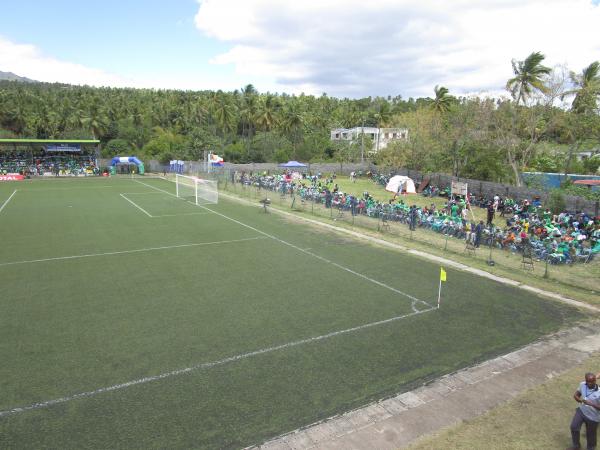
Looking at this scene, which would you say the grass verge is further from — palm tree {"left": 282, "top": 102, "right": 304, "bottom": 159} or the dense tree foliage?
palm tree {"left": 282, "top": 102, "right": 304, "bottom": 159}

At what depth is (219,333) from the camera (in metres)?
10.1

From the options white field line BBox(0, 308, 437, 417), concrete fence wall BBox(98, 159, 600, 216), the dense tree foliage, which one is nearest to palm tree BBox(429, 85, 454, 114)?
the dense tree foliage

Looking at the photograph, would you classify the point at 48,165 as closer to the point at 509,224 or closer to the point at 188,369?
the point at 509,224

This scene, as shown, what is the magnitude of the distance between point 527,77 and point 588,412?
4101 cm

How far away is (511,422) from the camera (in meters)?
7.14

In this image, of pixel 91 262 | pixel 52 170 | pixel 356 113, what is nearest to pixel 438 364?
pixel 91 262

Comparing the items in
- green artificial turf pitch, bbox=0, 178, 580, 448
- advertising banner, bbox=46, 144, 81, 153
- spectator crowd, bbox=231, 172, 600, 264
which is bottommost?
green artificial turf pitch, bbox=0, 178, 580, 448

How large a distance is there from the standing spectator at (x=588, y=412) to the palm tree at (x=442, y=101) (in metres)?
60.3

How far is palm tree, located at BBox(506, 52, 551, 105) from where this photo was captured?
3834cm

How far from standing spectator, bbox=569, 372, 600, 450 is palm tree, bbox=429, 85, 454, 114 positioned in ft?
198

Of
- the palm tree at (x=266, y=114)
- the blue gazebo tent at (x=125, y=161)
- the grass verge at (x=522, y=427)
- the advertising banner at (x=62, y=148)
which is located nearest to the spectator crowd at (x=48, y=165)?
the blue gazebo tent at (x=125, y=161)

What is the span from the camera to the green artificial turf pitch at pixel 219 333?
23.0ft

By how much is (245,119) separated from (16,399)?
7472cm

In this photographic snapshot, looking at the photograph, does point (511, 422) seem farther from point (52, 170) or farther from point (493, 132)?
point (52, 170)
